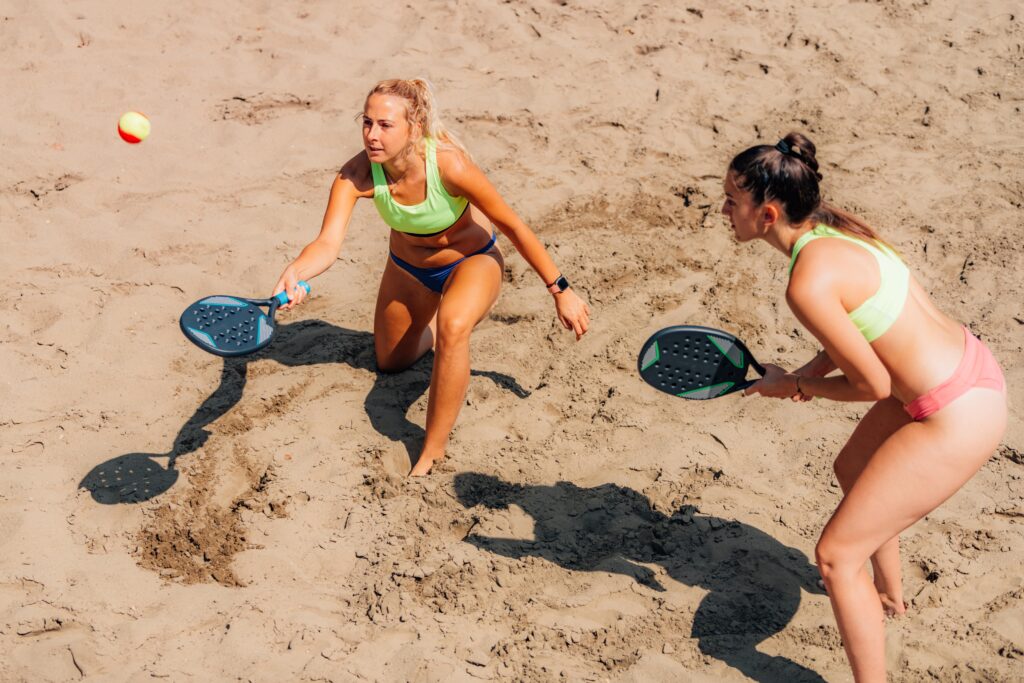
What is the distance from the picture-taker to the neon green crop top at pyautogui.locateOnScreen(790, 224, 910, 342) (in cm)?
268

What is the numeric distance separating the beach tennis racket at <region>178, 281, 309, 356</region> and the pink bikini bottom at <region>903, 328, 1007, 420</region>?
82.5 inches

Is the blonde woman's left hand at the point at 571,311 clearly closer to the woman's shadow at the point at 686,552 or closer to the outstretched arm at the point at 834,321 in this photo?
the woman's shadow at the point at 686,552

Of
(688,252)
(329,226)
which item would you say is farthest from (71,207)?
(688,252)

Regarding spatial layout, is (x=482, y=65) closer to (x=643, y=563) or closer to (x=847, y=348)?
(x=643, y=563)

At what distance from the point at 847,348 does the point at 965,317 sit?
257 centimetres

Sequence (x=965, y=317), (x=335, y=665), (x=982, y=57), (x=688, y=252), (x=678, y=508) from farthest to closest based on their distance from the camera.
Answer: (x=982, y=57)
(x=688, y=252)
(x=965, y=317)
(x=678, y=508)
(x=335, y=665)

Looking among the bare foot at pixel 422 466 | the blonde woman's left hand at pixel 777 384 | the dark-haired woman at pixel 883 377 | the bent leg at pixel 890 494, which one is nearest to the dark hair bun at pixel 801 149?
the dark-haired woman at pixel 883 377

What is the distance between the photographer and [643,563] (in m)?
3.59

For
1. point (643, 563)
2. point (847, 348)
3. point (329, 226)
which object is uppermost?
point (847, 348)

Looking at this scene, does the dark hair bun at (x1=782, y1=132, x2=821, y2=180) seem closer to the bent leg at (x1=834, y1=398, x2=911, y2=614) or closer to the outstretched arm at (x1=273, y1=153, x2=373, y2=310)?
the bent leg at (x1=834, y1=398, x2=911, y2=614)

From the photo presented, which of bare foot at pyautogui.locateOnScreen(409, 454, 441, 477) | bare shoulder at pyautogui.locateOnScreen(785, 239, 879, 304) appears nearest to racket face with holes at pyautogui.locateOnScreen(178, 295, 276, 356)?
bare foot at pyautogui.locateOnScreen(409, 454, 441, 477)

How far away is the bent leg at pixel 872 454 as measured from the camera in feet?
9.88

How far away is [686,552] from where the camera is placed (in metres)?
3.64

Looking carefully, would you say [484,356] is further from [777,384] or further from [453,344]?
[777,384]
